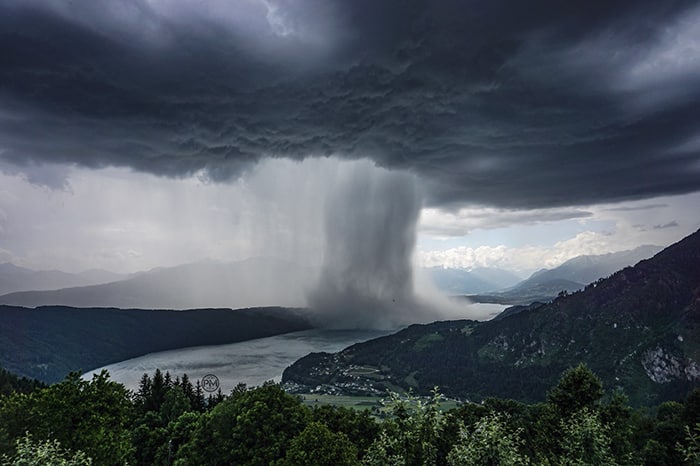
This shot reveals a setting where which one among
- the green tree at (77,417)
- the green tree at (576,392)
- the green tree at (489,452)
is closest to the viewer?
the green tree at (489,452)

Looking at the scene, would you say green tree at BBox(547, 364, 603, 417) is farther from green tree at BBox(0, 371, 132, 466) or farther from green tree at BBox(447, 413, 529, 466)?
green tree at BBox(0, 371, 132, 466)

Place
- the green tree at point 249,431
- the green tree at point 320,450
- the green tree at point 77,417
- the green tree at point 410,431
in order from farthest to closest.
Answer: the green tree at point 249,431
the green tree at point 320,450
the green tree at point 77,417
the green tree at point 410,431

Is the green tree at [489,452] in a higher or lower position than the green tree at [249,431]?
higher

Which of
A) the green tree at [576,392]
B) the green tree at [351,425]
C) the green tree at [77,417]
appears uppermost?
the green tree at [77,417]

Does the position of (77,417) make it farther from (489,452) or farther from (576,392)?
(576,392)

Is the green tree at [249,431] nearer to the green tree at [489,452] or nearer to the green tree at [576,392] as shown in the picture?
the green tree at [489,452]

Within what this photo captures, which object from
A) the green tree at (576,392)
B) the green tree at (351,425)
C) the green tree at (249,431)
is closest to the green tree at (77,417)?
the green tree at (249,431)

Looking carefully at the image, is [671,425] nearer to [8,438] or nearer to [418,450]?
[418,450]

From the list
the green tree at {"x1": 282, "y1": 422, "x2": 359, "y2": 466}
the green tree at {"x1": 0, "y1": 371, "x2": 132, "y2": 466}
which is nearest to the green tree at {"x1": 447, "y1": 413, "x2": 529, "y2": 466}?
the green tree at {"x1": 282, "y1": 422, "x2": 359, "y2": 466}

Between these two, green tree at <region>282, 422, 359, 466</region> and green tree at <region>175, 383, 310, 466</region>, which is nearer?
green tree at <region>282, 422, 359, 466</region>

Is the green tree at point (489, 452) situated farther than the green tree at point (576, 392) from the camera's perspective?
No

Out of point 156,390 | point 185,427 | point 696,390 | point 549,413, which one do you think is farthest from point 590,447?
point 156,390
